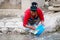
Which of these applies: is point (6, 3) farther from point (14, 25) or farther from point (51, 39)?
point (51, 39)

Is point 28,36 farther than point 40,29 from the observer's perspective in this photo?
Yes

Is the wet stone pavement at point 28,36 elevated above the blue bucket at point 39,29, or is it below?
below

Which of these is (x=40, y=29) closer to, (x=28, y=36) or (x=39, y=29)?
(x=39, y=29)

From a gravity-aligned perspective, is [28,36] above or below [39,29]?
below

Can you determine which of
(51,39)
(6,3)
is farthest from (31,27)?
(6,3)

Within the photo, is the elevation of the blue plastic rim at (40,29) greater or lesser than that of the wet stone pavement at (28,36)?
greater

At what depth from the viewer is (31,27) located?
30.8 feet

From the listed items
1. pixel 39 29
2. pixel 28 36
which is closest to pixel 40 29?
pixel 39 29

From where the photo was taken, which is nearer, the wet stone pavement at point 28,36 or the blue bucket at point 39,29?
the blue bucket at point 39,29

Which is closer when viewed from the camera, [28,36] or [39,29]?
[39,29]

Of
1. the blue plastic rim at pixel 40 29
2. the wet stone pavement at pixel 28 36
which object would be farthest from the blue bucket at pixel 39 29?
the wet stone pavement at pixel 28 36

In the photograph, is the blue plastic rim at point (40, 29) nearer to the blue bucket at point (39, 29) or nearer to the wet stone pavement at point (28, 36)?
the blue bucket at point (39, 29)

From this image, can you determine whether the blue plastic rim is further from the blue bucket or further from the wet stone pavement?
the wet stone pavement

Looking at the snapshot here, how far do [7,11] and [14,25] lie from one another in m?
2.13
